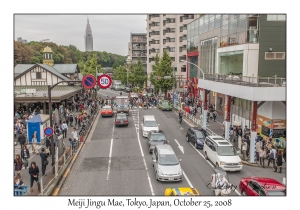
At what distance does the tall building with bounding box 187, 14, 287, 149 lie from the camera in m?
21.4

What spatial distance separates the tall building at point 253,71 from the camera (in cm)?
2138

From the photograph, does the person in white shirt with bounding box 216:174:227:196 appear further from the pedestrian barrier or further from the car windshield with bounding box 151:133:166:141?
the car windshield with bounding box 151:133:166:141

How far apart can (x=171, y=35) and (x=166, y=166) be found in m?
68.2

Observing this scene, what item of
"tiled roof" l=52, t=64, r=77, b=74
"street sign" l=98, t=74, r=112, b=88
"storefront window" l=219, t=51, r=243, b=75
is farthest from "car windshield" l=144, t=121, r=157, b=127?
"tiled roof" l=52, t=64, r=77, b=74

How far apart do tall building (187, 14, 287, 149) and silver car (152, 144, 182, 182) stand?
729cm

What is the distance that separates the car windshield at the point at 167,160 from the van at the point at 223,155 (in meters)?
3.41

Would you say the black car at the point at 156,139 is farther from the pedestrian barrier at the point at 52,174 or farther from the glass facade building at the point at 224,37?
the glass facade building at the point at 224,37

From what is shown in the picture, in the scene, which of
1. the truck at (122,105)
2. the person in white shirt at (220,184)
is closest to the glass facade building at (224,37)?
the truck at (122,105)

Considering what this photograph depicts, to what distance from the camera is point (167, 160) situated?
1877 cm

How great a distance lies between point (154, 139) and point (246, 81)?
8.78 metres

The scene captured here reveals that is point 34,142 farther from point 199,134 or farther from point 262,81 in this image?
point 262,81
